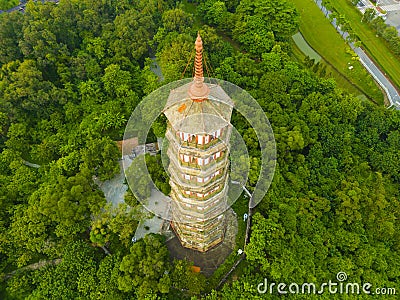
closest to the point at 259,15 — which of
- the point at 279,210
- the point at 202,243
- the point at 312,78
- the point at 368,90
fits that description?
the point at 312,78

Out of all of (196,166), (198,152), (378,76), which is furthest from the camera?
(378,76)

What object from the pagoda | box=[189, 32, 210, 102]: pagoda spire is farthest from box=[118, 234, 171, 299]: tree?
box=[189, 32, 210, 102]: pagoda spire

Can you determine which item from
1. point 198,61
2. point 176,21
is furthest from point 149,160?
point 176,21

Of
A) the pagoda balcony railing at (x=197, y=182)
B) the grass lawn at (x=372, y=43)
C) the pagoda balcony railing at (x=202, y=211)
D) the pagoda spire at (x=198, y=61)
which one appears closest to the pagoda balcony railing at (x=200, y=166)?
→ the pagoda balcony railing at (x=197, y=182)

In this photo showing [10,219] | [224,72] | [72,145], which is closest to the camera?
[10,219]

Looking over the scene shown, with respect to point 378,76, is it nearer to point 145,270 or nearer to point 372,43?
point 372,43

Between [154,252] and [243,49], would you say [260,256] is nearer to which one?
[154,252]
